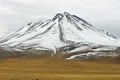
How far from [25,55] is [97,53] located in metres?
30.6

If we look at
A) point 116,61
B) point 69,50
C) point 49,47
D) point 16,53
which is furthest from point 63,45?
point 116,61

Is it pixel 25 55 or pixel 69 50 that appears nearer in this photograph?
pixel 25 55

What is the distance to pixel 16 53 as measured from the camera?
537ft

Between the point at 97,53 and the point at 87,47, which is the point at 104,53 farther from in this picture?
the point at 87,47

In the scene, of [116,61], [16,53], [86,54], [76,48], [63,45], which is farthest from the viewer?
[63,45]

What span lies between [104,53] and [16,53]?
3823 cm

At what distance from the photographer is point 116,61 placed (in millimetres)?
125375

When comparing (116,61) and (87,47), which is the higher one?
(87,47)

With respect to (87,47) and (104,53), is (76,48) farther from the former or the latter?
(104,53)

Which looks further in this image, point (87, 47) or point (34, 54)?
point (87, 47)

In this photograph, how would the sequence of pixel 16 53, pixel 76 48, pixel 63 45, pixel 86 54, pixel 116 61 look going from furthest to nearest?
pixel 63 45 < pixel 76 48 < pixel 16 53 < pixel 86 54 < pixel 116 61

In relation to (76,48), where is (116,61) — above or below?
below

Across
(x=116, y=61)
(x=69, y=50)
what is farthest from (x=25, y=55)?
(x=116, y=61)

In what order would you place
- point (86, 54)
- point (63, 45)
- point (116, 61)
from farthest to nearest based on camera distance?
point (63, 45), point (86, 54), point (116, 61)
